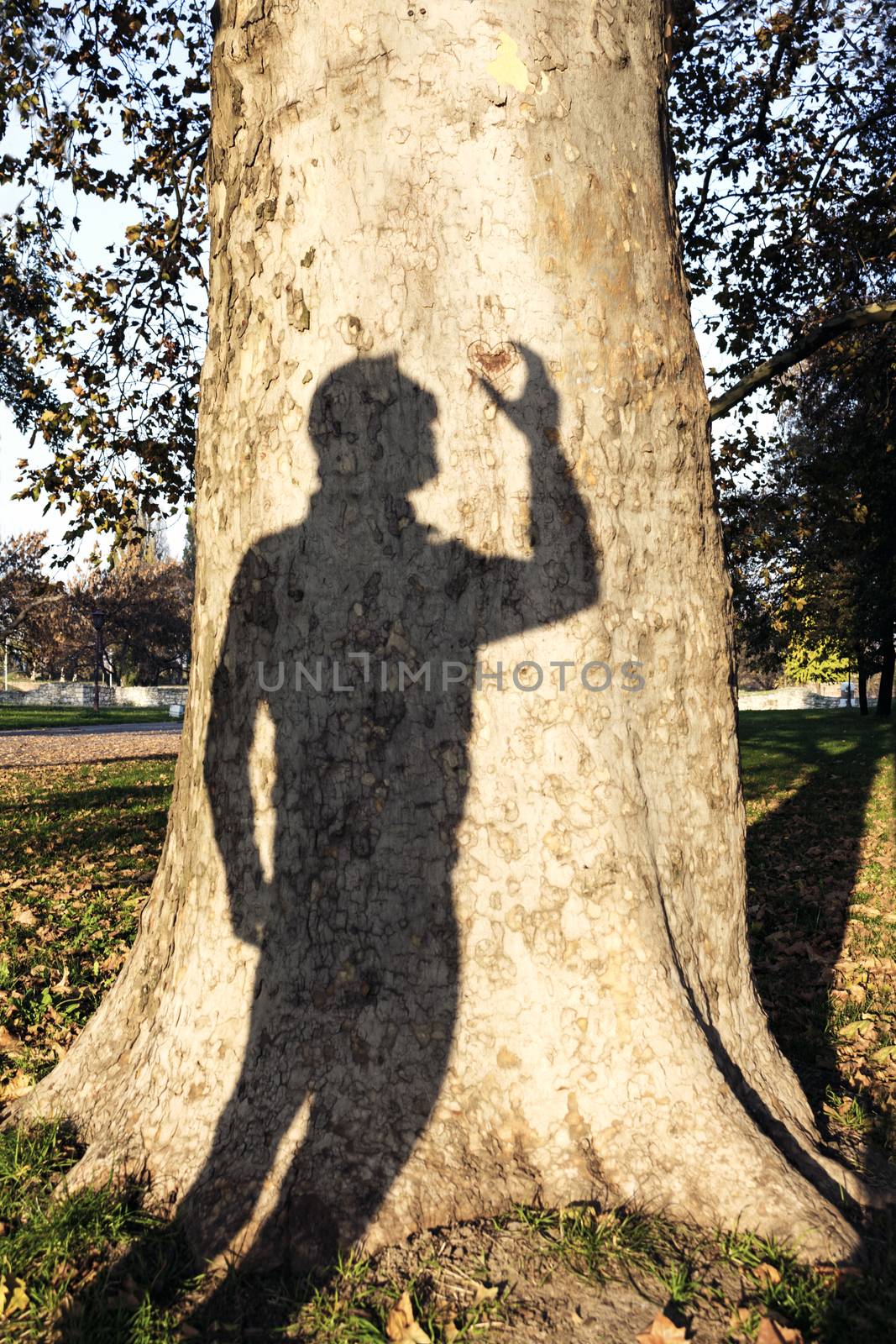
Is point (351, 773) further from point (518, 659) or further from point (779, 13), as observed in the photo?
point (779, 13)

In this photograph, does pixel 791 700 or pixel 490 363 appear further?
→ pixel 791 700

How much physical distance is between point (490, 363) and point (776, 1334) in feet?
8.88

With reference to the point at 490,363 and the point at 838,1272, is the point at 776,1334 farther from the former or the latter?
the point at 490,363

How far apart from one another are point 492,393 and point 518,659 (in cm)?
81

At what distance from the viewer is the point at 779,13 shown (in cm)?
912

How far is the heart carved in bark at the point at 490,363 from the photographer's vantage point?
278 cm

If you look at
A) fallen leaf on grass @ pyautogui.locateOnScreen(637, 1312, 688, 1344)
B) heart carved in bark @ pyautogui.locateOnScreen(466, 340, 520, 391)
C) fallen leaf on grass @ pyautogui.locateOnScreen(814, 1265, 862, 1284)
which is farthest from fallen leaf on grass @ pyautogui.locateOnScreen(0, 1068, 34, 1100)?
heart carved in bark @ pyautogui.locateOnScreen(466, 340, 520, 391)

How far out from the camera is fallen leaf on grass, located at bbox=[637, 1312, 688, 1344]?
7.29 ft

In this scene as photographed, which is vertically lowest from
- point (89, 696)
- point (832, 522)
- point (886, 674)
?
point (89, 696)

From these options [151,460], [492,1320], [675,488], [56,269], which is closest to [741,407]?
[151,460]

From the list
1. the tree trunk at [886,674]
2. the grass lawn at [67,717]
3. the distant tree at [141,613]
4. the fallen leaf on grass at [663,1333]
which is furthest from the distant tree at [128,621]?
the fallen leaf on grass at [663,1333]

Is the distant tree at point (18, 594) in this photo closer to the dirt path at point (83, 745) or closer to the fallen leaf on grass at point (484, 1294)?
the dirt path at point (83, 745)

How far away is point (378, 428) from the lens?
9.16 feet

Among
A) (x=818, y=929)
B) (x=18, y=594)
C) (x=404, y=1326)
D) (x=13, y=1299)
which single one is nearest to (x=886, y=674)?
(x=818, y=929)
